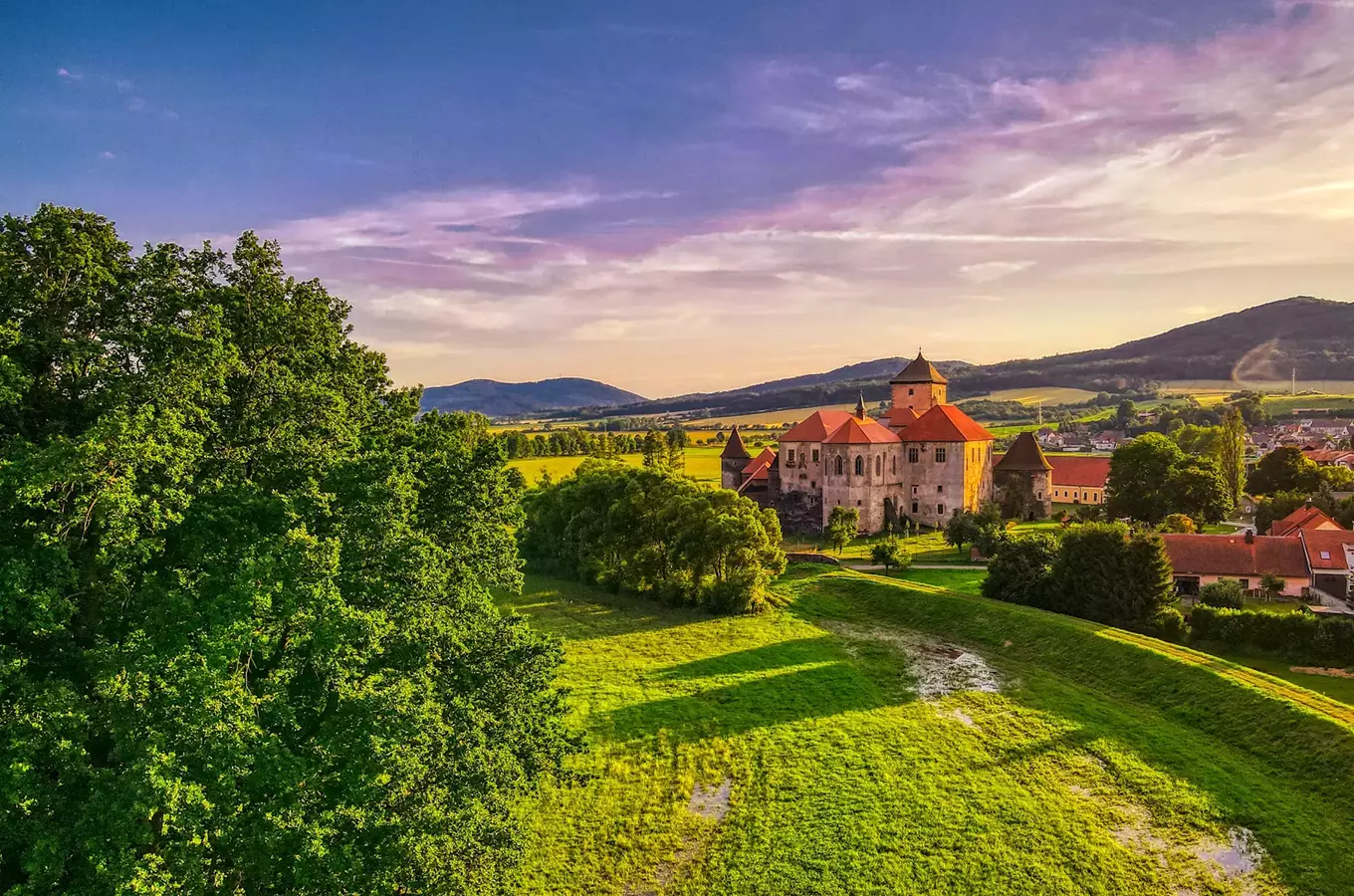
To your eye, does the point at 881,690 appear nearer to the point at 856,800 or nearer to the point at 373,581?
the point at 856,800

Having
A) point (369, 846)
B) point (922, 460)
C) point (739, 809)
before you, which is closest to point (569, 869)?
point (739, 809)

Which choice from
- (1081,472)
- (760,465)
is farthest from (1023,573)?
(1081,472)

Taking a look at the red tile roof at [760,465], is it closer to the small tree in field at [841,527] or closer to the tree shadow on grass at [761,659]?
the small tree in field at [841,527]

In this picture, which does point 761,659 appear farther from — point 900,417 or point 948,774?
point 900,417

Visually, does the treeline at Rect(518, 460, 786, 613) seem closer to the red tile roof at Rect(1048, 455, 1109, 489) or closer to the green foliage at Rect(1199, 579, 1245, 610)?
the green foliage at Rect(1199, 579, 1245, 610)

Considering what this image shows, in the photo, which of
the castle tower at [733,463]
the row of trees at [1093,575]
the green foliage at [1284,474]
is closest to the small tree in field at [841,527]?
the castle tower at [733,463]

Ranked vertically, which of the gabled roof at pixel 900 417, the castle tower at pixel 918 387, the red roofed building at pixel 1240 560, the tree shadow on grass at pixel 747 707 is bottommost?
the tree shadow on grass at pixel 747 707

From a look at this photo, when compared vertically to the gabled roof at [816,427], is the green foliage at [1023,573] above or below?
below
